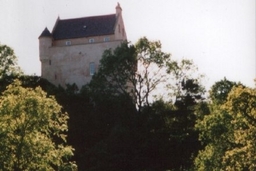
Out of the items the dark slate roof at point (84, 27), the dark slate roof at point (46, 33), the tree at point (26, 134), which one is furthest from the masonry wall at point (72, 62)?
the tree at point (26, 134)

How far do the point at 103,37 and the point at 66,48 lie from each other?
6199 mm

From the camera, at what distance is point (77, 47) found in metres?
74.4

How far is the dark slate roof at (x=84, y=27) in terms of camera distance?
254 ft

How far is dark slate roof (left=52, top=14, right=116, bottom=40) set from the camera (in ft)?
254

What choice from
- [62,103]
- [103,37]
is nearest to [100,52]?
[103,37]

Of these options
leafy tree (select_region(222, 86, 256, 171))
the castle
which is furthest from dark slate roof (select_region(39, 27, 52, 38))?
leafy tree (select_region(222, 86, 256, 171))

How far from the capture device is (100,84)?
61688mm

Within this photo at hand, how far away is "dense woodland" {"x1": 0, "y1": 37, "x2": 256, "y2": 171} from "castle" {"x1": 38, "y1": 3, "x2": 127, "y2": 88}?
5.68 m

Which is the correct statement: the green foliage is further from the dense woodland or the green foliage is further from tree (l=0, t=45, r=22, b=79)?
tree (l=0, t=45, r=22, b=79)

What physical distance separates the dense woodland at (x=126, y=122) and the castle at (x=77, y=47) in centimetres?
568

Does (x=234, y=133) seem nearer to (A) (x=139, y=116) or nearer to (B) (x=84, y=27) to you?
(A) (x=139, y=116)

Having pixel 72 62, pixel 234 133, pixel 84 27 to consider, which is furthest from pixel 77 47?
pixel 234 133

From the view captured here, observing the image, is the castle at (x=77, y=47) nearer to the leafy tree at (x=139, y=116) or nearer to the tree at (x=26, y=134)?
the leafy tree at (x=139, y=116)

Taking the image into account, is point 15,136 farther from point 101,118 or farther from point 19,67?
point 19,67
